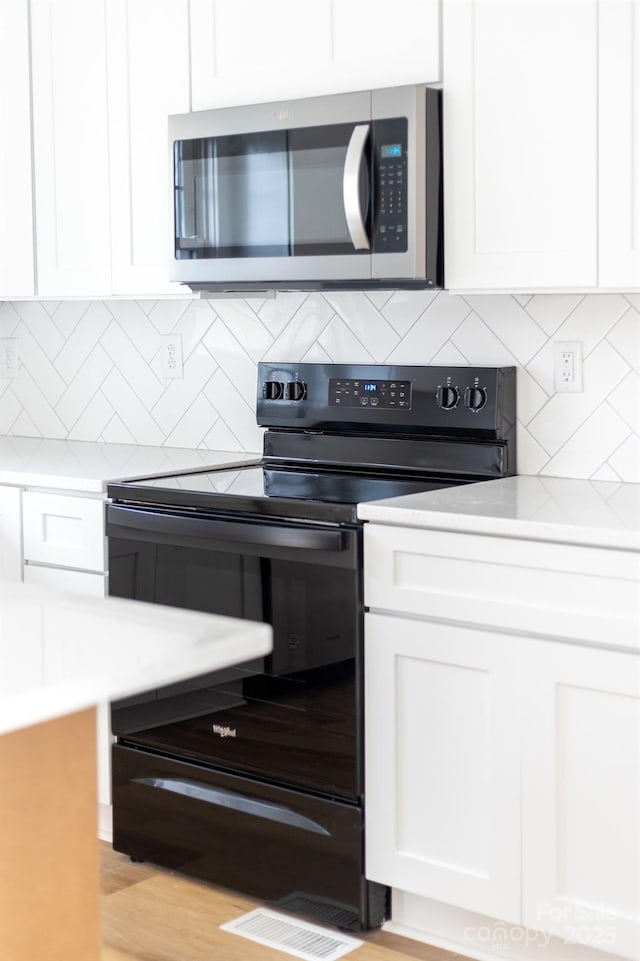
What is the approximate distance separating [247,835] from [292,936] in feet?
0.76

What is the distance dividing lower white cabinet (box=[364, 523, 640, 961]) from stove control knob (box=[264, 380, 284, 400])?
2.76ft

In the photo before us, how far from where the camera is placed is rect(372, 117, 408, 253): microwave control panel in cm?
250

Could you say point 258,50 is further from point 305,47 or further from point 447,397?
point 447,397

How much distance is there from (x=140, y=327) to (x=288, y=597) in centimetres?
133

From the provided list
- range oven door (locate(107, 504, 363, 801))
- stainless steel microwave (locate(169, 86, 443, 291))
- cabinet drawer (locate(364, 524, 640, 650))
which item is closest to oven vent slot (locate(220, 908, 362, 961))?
range oven door (locate(107, 504, 363, 801))

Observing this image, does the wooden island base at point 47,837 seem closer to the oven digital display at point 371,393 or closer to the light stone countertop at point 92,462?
the light stone countertop at point 92,462

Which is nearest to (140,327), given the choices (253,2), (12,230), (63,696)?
(12,230)

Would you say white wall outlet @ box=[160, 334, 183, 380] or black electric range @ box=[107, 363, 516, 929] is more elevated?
white wall outlet @ box=[160, 334, 183, 380]

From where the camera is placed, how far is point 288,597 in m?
2.53

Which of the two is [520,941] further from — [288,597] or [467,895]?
[288,597]

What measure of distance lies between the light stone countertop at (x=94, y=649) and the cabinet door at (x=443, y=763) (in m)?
0.95

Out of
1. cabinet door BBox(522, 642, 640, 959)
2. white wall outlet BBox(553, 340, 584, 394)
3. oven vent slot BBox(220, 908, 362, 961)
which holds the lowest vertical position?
oven vent slot BBox(220, 908, 362, 961)

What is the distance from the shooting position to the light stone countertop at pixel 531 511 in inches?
83.5

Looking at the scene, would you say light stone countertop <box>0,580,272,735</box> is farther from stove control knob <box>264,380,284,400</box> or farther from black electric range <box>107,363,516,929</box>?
stove control knob <box>264,380,284,400</box>
